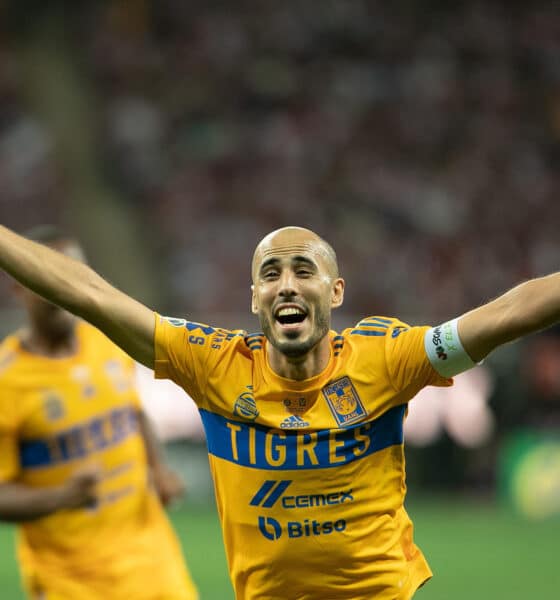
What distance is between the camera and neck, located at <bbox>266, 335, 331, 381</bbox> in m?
3.95

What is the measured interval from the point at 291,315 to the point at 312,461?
46cm

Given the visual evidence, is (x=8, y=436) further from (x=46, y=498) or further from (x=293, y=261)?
(x=293, y=261)

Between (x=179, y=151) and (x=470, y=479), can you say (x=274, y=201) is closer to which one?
(x=179, y=151)

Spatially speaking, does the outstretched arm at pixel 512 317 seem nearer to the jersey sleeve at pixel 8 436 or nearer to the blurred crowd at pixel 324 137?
the jersey sleeve at pixel 8 436

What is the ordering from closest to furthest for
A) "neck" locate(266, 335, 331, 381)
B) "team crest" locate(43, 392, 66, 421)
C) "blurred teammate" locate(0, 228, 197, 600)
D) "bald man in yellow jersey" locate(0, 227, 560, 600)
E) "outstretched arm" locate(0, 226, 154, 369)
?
1. "outstretched arm" locate(0, 226, 154, 369)
2. "bald man in yellow jersey" locate(0, 227, 560, 600)
3. "neck" locate(266, 335, 331, 381)
4. "blurred teammate" locate(0, 228, 197, 600)
5. "team crest" locate(43, 392, 66, 421)

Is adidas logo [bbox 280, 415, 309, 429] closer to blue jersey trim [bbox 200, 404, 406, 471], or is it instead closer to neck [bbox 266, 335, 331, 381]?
blue jersey trim [bbox 200, 404, 406, 471]

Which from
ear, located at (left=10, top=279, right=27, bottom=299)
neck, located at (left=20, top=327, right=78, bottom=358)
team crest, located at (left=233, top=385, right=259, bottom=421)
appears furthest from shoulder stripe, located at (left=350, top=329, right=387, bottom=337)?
ear, located at (left=10, top=279, right=27, bottom=299)

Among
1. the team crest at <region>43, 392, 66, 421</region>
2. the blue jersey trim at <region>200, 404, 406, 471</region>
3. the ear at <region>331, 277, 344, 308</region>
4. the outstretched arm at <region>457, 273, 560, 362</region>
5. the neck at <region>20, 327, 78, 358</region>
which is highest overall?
the neck at <region>20, 327, 78, 358</region>

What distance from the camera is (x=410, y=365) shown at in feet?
12.5

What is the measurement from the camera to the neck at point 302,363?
13.0 feet

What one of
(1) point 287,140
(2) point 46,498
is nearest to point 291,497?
(2) point 46,498

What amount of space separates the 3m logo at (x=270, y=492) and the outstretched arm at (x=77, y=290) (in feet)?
1.84

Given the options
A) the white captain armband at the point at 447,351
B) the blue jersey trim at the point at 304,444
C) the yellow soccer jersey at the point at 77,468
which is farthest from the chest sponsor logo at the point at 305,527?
the yellow soccer jersey at the point at 77,468

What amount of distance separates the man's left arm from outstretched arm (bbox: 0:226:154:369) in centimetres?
156
